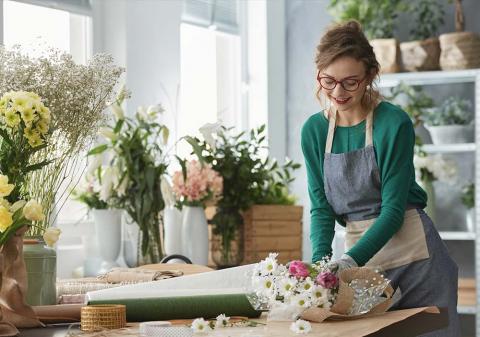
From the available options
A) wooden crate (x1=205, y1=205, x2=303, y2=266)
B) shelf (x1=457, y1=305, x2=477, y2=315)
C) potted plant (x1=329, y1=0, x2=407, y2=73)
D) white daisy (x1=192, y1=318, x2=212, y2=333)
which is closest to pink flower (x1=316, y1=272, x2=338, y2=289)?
white daisy (x1=192, y1=318, x2=212, y2=333)

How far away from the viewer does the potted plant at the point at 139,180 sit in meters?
4.07

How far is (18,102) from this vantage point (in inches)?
74.5

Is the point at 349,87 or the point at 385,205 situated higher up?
the point at 349,87

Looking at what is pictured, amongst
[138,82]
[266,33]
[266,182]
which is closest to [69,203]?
[138,82]

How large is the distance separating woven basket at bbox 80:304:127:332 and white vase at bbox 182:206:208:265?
93.7 inches

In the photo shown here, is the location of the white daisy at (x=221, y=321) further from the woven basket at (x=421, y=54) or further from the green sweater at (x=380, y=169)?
the woven basket at (x=421, y=54)

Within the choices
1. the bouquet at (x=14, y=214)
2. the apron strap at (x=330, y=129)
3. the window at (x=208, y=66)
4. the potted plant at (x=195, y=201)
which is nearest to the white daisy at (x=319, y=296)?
the bouquet at (x=14, y=214)

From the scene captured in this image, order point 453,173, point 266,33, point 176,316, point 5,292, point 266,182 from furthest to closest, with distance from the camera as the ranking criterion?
point 266,33
point 453,173
point 266,182
point 176,316
point 5,292

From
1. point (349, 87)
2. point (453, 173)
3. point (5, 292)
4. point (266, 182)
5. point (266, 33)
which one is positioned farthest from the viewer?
point (266, 33)

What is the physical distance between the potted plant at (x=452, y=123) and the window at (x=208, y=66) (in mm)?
1274

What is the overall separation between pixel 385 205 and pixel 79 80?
94 centimetres

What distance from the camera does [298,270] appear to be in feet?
6.48

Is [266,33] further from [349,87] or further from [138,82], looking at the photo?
[349,87]

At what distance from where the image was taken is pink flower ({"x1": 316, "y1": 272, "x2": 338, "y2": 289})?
1994mm
